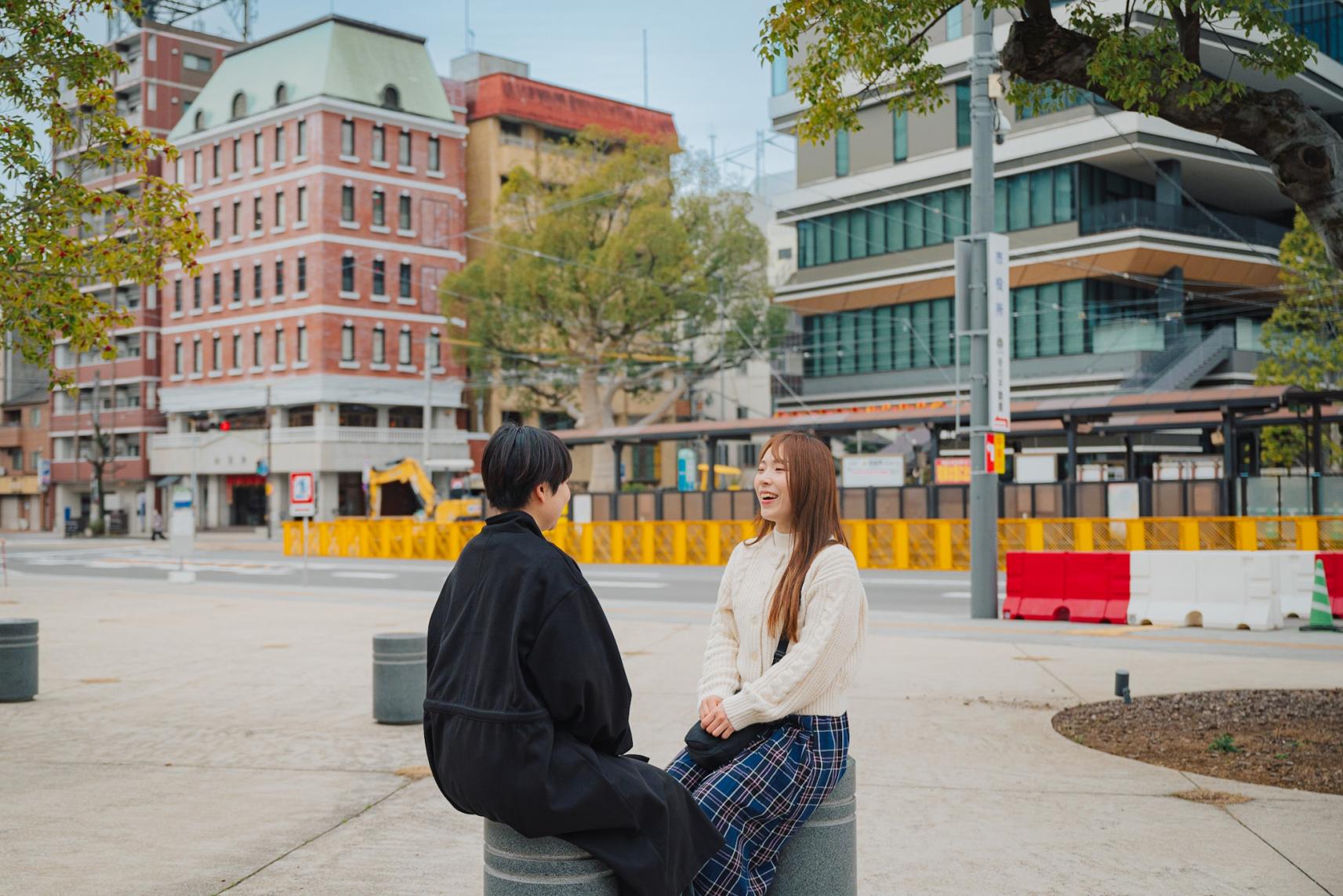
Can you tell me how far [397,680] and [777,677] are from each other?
19.4 ft

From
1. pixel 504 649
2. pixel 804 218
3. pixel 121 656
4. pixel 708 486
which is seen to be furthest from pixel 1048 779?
pixel 804 218

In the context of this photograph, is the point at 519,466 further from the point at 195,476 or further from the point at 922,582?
the point at 195,476

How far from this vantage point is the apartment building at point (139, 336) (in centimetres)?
6944

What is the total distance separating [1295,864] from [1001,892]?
1.37m

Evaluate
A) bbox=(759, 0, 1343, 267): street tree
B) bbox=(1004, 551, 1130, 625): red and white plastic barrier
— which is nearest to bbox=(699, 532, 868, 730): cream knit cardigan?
bbox=(759, 0, 1343, 267): street tree

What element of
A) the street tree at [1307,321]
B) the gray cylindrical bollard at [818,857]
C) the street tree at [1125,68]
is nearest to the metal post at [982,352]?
the street tree at [1125,68]

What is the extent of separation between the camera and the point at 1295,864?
219 inches

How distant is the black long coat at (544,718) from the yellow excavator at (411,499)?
1396 inches

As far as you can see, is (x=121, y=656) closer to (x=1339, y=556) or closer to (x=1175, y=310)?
(x=1339, y=556)

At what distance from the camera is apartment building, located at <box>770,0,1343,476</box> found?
4369cm

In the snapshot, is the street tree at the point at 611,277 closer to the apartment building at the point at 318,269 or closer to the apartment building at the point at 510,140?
the apartment building at the point at 318,269

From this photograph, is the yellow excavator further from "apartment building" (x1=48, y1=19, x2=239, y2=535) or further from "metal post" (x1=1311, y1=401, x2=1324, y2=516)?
"apartment building" (x1=48, y1=19, x2=239, y2=535)

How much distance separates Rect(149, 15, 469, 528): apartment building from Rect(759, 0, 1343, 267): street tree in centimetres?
4934

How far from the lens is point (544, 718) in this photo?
3.20 m
